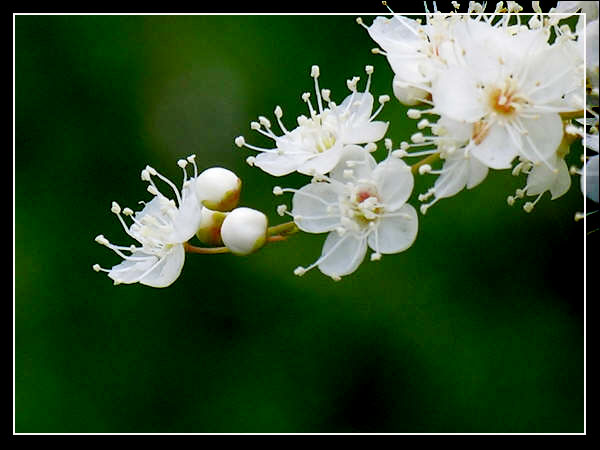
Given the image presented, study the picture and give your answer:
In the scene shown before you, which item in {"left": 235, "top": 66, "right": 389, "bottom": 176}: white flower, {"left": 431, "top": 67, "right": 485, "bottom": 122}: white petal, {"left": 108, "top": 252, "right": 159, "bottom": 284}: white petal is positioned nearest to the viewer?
{"left": 431, "top": 67, "right": 485, "bottom": 122}: white petal

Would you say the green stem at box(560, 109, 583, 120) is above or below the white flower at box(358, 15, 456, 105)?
below

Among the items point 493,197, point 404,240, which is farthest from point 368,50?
point 404,240

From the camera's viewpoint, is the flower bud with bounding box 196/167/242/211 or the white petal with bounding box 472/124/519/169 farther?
the flower bud with bounding box 196/167/242/211

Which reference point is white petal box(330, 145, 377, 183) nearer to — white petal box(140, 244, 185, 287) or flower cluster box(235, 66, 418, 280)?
flower cluster box(235, 66, 418, 280)

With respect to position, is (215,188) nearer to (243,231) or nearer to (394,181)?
(243,231)


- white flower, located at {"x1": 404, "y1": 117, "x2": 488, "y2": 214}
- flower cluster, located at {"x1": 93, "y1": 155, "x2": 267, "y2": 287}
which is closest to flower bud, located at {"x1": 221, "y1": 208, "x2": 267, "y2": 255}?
flower cluster, located at {"x1": 93, "y1": 155, "x2": 267, "y2": 287}

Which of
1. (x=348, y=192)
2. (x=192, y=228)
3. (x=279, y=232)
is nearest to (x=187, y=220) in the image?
(x=192, y=228)
